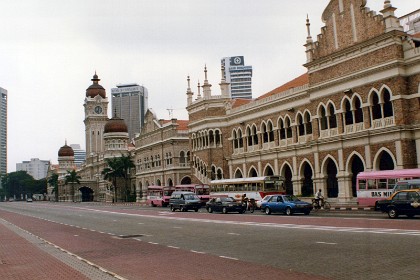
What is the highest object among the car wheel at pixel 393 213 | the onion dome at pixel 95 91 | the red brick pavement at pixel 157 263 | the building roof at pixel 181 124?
the onion dome at pixel 95 91

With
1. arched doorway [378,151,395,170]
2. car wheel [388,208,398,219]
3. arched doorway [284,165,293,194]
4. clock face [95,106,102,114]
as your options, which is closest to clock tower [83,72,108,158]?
clock face [95,106,102,114]

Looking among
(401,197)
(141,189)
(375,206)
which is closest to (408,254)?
(401,197)

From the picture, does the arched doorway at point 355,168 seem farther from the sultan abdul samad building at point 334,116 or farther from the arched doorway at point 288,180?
the arched doorway at point 288,180

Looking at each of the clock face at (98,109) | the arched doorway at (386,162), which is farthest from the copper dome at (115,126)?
the arched doorway at (386,162)

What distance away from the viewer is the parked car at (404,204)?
73.9ft

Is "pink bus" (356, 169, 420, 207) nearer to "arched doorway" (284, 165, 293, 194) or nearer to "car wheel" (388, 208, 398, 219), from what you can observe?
"car wheel" (388, 208, 398, 219)

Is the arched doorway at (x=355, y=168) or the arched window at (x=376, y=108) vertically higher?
the arched window at (x=376, y=108)

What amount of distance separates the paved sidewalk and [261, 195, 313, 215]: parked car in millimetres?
15821

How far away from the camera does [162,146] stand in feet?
231

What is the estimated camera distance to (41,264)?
1359 cm

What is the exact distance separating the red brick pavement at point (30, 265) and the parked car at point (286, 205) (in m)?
16.4

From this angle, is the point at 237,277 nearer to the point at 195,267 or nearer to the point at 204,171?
the point at 195,267

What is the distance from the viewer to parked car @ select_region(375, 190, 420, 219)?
73.9ft

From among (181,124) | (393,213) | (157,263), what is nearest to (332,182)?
(393,213)
